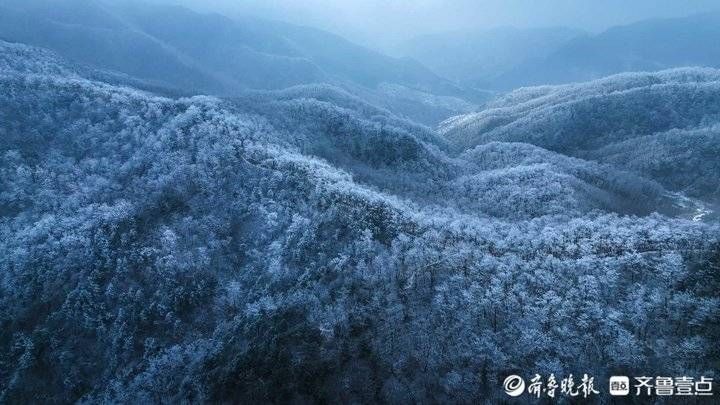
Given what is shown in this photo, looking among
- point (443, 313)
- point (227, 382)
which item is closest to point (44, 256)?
point (227, 382)

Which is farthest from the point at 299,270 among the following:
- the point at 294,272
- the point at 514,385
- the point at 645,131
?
the point at 645,131

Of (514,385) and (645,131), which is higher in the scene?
(645,131)

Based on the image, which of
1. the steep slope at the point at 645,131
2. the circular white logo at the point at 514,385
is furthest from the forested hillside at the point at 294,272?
the steep slope at the point at 645,131

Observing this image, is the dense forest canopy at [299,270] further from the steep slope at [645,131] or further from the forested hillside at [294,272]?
the steep slope at [645,131]

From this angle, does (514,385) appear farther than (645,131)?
No

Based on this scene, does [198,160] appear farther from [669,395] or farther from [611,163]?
[611,163]

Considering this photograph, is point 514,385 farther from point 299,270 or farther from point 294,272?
point 294,272
